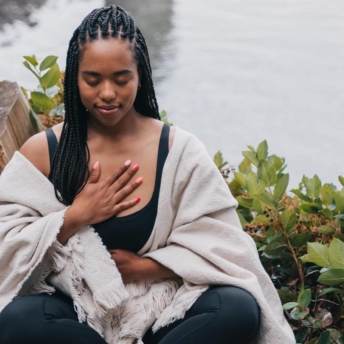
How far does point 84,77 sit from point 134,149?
0.72 ft

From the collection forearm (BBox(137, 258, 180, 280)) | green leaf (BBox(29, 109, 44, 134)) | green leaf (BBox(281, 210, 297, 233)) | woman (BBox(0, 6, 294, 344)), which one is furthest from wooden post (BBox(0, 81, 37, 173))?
green leaf (BBox(281, 210, 297, 233))

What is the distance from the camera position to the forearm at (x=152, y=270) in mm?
1688

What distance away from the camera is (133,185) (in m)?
1.70

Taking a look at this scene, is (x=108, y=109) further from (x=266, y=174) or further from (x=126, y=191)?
(x=266, y=174)

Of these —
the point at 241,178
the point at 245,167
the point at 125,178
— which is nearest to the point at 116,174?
the point at 125,178

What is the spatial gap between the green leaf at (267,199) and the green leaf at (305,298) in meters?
0.25

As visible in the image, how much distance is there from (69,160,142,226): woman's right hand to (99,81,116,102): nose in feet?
0.60

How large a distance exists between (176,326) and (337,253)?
42cm

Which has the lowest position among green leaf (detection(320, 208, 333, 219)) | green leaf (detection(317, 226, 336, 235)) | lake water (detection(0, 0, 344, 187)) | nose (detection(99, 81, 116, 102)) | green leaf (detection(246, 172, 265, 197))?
lake water (detection(0, 0, 344, 187))

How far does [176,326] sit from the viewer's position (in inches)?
63.0

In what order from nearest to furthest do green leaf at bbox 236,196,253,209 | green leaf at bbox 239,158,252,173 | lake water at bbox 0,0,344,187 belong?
green leaf at bbox 236,196,253,209, green leaf at bbox 239,158,252,173, lake water at bbox 0,0,344,187

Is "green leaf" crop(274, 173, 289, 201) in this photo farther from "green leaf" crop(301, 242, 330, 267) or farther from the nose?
the nose

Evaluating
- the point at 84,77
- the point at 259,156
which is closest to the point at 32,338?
the point at 84,77

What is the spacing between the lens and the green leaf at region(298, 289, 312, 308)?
179 centimetres
